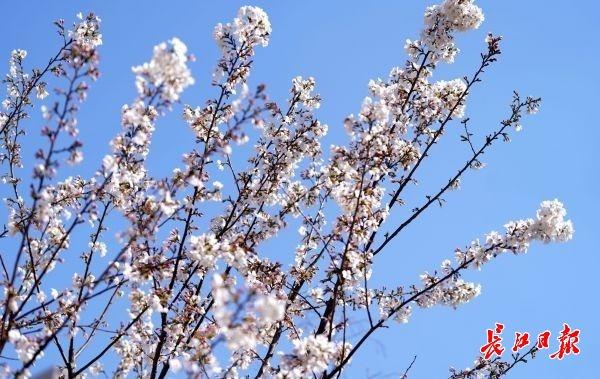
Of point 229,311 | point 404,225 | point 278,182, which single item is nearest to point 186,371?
point 229,311

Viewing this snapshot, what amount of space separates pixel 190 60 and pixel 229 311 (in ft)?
7.77

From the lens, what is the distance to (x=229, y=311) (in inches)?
163

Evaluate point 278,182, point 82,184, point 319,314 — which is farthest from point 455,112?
point 82,184

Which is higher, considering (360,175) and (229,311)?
(360,175)

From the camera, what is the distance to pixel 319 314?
741cm

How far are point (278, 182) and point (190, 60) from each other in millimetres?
4010

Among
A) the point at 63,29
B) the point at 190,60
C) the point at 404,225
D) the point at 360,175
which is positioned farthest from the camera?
the point at 63,29

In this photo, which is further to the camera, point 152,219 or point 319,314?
point 319,314

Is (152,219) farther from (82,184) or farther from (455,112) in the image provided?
(455,112)

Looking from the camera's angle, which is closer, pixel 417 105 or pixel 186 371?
pixel 186 371

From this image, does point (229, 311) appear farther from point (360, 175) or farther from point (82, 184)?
point (82, 184)

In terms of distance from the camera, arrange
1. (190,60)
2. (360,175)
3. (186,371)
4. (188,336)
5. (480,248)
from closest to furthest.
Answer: (186,371) → (190,60) → (360,175) → (188,336) → (480,248)

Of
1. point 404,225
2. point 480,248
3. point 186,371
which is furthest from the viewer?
point 480,248

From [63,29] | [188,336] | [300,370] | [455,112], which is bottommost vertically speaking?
[300,370]
